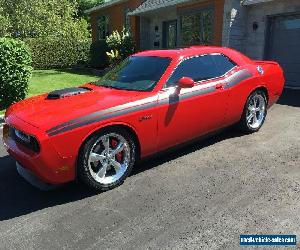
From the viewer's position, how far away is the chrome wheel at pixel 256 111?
241 inches

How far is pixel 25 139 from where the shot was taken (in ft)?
13.1

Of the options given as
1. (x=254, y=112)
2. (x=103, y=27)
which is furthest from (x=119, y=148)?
(x=103, y=27)

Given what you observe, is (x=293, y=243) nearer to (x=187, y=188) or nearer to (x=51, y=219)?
(x=187, y=188)

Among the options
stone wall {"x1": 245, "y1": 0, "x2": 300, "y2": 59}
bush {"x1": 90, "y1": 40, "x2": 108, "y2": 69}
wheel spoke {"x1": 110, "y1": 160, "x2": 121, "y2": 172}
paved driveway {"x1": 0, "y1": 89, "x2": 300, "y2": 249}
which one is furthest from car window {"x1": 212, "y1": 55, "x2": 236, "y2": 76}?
bush {"x1": 90, "y1": 40, "x2": 108, "y2": 69}

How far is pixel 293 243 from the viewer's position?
3.09 m

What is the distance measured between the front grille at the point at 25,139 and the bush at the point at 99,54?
14.9 metres

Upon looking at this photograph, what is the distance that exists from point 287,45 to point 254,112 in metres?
6.24

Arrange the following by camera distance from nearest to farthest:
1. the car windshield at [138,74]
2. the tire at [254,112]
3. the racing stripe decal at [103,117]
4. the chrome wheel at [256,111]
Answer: the racing stripe decal at [103,117] → the car windshield at [138,74] → the tire at [254,112] → the chrome wheel at [256,111]

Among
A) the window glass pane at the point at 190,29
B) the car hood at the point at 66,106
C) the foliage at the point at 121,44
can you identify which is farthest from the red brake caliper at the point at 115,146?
the foliage at the point at 121,44

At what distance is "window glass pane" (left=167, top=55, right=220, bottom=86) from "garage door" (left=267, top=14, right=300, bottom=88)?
683cm

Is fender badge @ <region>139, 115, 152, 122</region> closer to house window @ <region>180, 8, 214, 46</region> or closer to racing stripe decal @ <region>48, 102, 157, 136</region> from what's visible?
racing stripe decal @ <region>48, 102, 157, 136</region>

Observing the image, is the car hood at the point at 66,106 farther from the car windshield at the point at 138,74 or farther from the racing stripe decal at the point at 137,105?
the car windshield at the point at 138,74

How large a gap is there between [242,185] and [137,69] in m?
2.28

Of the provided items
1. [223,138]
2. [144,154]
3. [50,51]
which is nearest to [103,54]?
[50,51]
